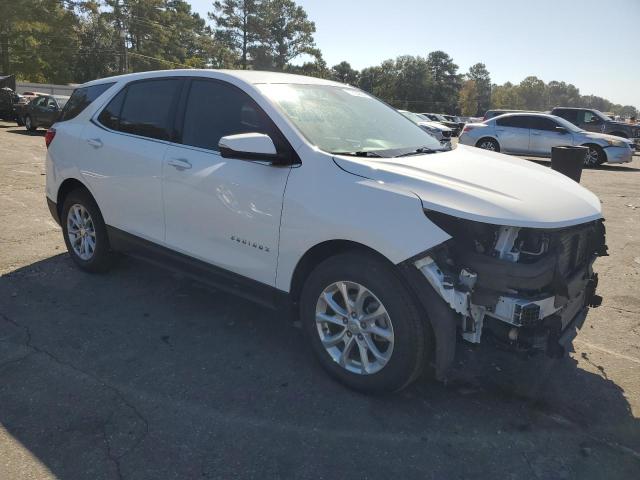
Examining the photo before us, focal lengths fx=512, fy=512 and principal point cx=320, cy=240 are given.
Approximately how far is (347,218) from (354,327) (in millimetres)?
643

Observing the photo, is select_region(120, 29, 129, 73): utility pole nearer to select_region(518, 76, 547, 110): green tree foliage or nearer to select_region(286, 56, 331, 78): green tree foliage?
select_region(286, 56, 331, 78): green tree foliage

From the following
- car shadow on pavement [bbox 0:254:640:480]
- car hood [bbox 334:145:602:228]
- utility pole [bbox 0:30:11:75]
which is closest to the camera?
car shadow on pavement [bbox 0:254:640:480]

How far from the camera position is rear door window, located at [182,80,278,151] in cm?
339

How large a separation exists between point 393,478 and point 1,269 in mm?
4233

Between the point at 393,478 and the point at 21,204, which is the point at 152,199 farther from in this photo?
the point at 21,204

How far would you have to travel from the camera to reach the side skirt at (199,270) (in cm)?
329

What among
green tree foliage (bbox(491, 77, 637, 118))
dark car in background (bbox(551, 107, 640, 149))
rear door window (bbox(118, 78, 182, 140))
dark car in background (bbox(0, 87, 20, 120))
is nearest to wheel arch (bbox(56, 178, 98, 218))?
rear door window (bbox(118, 78, 182, 140))

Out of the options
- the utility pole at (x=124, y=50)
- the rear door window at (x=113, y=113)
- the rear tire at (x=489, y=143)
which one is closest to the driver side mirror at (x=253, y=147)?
the rear door window at (x=113, y=113)

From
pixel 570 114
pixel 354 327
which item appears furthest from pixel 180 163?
pixel 570 114

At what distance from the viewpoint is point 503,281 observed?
2.53 metres

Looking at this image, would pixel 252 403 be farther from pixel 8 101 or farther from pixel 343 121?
pixel 8 101

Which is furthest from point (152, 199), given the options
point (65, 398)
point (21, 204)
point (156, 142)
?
point (21, 204)

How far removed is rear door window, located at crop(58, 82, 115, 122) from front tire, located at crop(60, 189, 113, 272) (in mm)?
775

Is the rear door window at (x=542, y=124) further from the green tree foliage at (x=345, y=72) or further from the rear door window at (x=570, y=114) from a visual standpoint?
the green tree foliage at (x=345, y=72)
